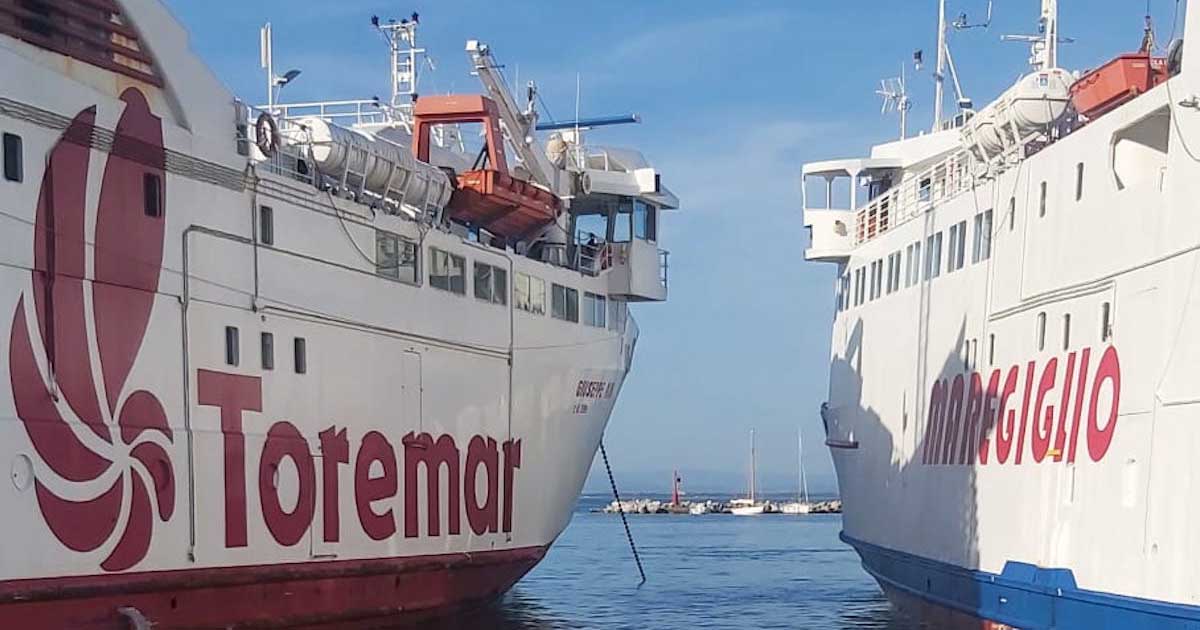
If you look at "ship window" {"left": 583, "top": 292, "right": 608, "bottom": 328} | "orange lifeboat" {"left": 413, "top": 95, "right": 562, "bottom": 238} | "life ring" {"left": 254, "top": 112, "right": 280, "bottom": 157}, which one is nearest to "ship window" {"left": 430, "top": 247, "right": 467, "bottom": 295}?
"orange lifeboat" {"left": 413, "top": 95, "right": 562, "bottom": 238}

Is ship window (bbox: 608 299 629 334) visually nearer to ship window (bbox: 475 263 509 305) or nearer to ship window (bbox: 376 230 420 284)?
ship window (bbox: 475 263 509 305)

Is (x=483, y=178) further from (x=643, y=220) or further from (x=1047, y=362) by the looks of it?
(x=1047, y=362)

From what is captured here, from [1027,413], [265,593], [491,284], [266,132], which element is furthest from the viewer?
[491,284]

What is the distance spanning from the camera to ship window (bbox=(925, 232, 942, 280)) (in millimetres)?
19938

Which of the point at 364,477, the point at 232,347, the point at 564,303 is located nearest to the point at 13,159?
the point at 232,347

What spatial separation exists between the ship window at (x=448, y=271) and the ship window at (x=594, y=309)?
171 inches

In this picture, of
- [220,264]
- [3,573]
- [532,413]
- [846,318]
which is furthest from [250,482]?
[846,318]

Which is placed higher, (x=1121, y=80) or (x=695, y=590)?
(x=1121, y=80)

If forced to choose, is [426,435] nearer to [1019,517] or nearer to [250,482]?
[250,482]

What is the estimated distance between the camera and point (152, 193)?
1366 cm

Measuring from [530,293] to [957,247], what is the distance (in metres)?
6.71

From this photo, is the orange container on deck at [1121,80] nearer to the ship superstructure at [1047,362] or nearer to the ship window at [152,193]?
the ship superstructure at [1047,362]

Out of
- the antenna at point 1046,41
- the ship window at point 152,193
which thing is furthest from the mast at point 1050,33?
the ship window at point 152,193

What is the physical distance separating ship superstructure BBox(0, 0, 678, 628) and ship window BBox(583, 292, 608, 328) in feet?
1.67
